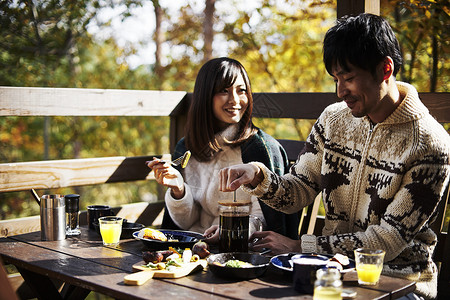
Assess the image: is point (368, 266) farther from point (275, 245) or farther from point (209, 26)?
point (209, 26)

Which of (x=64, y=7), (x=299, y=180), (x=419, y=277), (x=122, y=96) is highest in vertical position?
(x=64, y=7)

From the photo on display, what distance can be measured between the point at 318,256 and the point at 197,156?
1.20 metres

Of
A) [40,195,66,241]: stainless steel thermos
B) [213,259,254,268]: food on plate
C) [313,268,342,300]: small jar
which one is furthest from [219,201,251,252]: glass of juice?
[40,195,66,241]: stainless steel thermos

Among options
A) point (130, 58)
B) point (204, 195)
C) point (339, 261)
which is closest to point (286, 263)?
point (339, 261)

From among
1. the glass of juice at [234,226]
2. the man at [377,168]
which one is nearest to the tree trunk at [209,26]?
the man at [377,168]

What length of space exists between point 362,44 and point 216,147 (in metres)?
1.07

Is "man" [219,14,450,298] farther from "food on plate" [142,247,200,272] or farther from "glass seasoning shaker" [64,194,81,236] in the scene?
"glass seasoning shaker" [64,194,81,236]

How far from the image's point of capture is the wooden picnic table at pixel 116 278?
163 centimetres

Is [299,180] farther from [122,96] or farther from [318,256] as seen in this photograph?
[122,96]

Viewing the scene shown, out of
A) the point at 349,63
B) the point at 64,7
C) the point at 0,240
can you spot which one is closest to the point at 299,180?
the point at 349,63

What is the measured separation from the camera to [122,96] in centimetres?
328

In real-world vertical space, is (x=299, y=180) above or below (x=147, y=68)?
below

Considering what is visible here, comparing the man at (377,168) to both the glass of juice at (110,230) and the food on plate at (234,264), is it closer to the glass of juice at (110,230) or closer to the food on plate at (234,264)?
the food on plate at (234,264)

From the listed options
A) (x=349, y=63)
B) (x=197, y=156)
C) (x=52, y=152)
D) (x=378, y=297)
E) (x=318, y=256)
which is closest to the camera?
(x=378, y=297)
